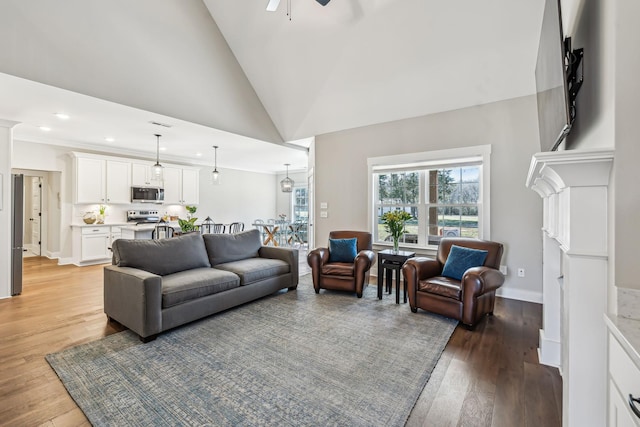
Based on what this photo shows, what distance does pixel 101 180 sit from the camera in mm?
6414

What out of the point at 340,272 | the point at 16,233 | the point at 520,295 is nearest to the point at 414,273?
the point at 340,272

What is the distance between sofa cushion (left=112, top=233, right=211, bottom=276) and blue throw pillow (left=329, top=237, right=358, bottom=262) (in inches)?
68.0

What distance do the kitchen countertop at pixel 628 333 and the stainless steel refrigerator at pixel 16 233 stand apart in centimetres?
605

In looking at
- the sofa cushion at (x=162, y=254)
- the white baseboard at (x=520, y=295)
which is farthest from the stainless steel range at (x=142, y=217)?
the white baseboard at (x=520, y=295)

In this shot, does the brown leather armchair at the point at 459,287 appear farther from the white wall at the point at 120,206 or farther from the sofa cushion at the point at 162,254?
the white wall at the point at 120,206


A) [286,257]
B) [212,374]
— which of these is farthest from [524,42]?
[212,374]

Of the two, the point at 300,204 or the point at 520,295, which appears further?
the point at 300,204

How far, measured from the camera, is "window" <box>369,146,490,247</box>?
13.6 ft

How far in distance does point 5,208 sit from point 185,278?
3.15 meters

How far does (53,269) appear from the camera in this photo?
5.74m

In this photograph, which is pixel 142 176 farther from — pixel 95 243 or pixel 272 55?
pixel 272 55

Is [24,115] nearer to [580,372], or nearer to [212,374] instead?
[212,374]

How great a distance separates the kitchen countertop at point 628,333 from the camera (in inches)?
32.5

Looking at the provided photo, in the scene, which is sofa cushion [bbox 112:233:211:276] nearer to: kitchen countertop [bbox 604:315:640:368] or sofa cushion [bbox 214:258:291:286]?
sofa cushion [bbox 214:258:291:286]
